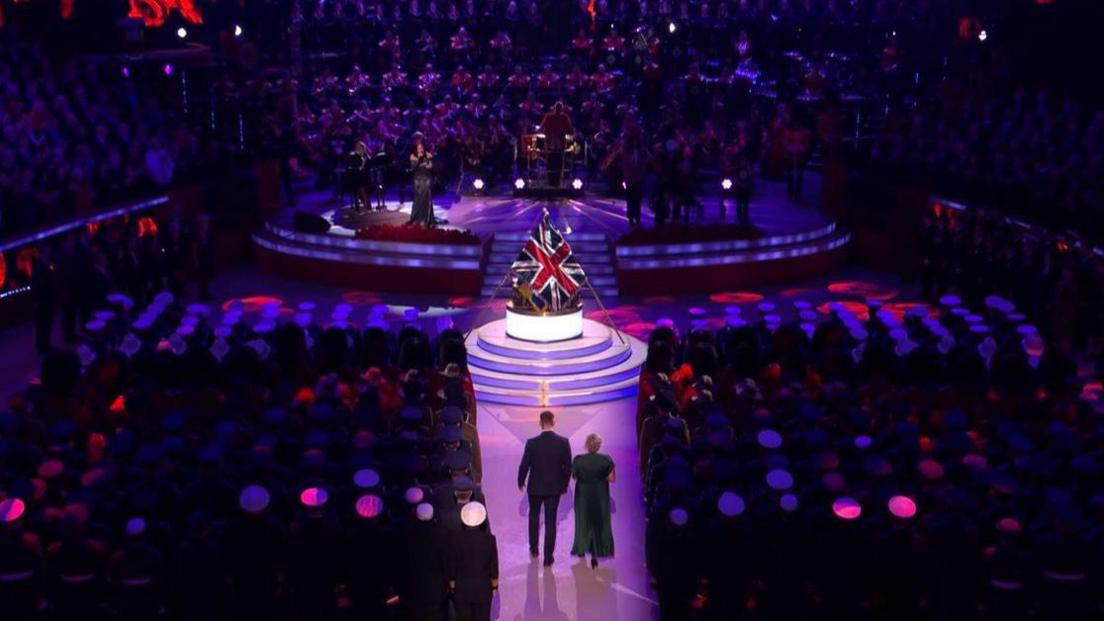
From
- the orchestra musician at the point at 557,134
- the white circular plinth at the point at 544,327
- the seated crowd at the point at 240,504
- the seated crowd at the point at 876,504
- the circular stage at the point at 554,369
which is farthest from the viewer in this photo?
the orchestra musician at the point at 557,134

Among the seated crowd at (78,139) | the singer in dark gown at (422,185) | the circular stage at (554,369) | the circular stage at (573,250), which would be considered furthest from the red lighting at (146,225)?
the circular stage at (554,369)

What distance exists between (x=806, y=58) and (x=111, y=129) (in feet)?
63.6

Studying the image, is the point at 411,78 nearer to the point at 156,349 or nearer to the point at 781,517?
the point at 156,349

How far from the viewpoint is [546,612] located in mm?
12086

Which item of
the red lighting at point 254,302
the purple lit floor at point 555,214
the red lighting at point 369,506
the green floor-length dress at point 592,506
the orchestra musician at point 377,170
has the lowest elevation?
the red lighting at point 254,302

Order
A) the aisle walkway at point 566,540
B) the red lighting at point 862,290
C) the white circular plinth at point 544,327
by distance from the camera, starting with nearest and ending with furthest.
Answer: the aisle walkway at point 566,540 → the white circular plinth at point 544,327 → the red lighting at point 862,290

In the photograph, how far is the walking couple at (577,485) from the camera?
1255cm

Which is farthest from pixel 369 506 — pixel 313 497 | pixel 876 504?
pixel 876 504

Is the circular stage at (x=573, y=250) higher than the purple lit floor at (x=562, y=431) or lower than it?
higher

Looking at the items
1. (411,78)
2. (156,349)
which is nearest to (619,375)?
(156,349)

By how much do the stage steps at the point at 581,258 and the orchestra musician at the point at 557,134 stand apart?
3.83 m

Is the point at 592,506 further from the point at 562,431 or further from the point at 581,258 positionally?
the point at 581,258

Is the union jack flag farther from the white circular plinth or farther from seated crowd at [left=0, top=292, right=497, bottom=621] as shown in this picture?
seated crowd at [left=0, top=292, right=497, bottom=621]

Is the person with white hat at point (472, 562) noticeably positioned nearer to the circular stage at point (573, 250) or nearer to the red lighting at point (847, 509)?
the red lighting at point (847, 509)
